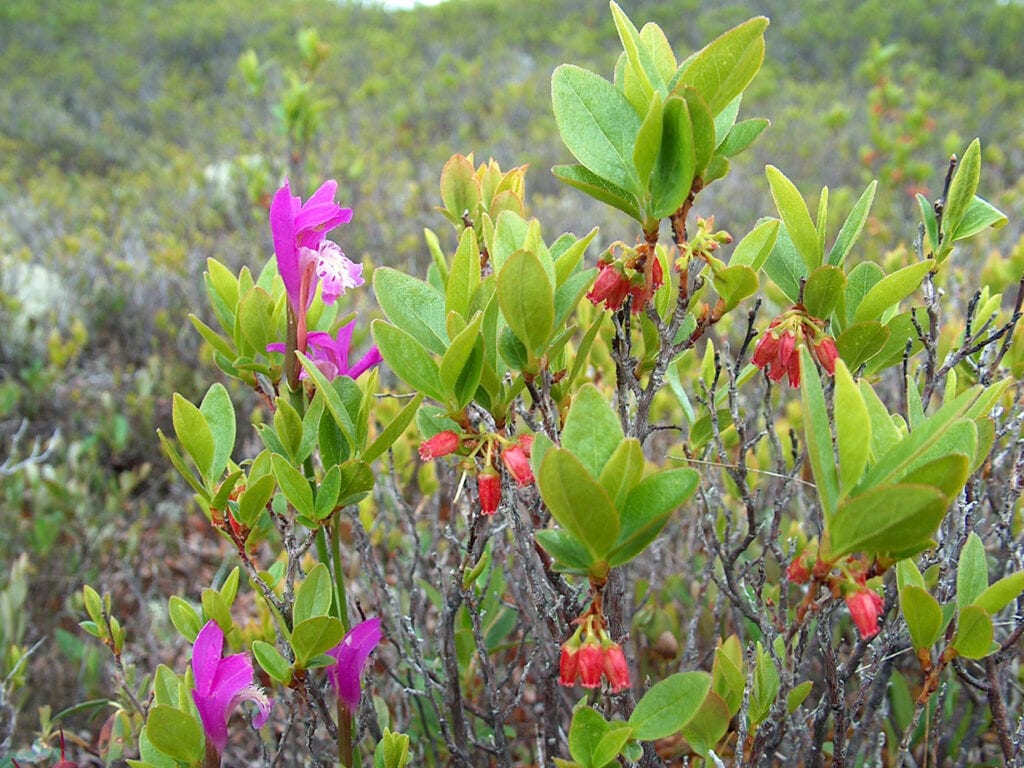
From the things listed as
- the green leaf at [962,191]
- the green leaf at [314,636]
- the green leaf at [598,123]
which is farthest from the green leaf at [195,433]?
the green leaf at [962,191]

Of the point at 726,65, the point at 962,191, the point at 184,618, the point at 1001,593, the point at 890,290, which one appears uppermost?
the point at 726,65

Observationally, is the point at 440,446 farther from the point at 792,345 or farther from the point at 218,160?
the point at 218,160

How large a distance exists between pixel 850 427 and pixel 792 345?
0.27 metres

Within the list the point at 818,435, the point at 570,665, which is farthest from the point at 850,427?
the point at 570,665

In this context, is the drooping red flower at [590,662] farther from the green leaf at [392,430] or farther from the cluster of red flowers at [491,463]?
the green leaf at [392,430]

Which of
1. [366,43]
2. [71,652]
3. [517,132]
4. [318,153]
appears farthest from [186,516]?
[366,43]

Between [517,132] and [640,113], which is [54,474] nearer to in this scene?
[640,113]

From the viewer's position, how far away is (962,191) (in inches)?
44.9

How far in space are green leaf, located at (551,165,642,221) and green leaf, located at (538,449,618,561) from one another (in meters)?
0.39

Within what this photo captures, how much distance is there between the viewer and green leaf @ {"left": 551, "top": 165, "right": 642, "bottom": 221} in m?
0.95

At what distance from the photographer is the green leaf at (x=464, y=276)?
965 mm

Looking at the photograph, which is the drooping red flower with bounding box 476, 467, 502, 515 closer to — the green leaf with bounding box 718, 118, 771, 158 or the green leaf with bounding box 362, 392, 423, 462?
the green leaf with bounding box 362, 392, 423, 462

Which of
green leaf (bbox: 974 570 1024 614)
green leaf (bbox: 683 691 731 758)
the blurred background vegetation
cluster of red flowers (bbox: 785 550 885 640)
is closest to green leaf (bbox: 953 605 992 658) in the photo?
green leaf (bbox: 974 570 1024 614)

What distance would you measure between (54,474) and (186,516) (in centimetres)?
53
